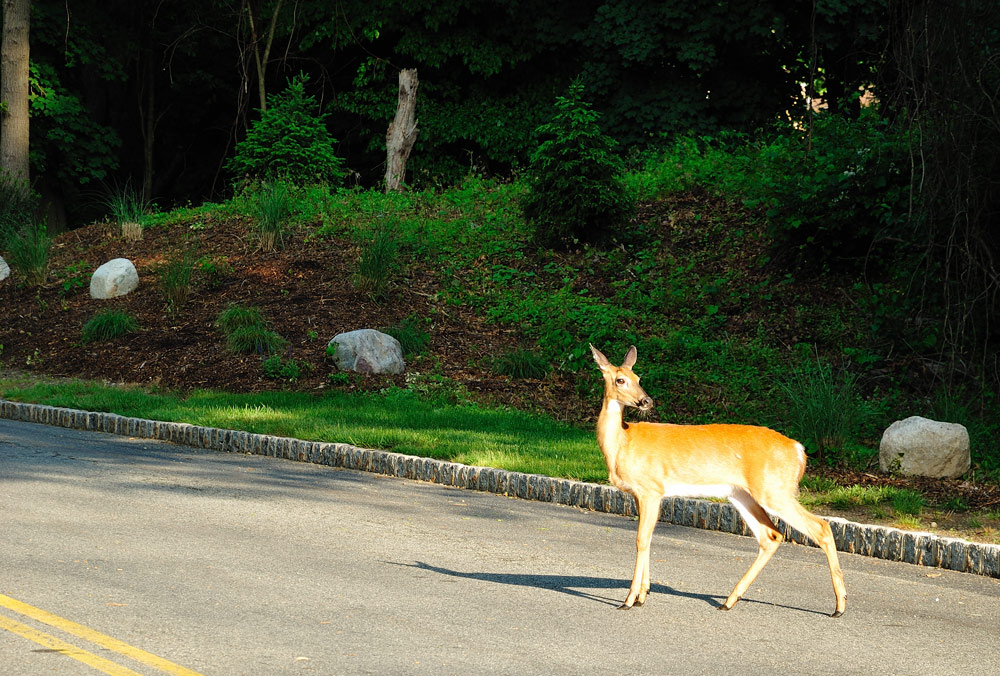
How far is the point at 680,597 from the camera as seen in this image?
703cm

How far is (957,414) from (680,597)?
6115 millimetres

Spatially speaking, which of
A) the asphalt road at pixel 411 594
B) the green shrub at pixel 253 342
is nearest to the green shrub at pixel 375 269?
the green shrub at pixel 253 342

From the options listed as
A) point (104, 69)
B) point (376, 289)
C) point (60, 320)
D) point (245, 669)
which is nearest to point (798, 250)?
point (376, 289)

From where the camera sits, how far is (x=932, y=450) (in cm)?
1038

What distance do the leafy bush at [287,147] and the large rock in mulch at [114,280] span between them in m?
5.42

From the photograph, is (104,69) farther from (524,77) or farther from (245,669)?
(245,669)

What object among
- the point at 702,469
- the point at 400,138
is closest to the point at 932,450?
the point at 702,469

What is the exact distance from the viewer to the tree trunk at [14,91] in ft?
87.6

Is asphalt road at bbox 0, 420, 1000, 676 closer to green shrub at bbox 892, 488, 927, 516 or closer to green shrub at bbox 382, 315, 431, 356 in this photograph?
green shrub at bbox 892, 488, 927, 516

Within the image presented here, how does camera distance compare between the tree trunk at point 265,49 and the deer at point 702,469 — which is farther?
the tree trunk at point 265,49

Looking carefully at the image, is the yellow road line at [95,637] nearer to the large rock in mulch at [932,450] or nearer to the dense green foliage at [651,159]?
the large rock in mulch at [932,450]

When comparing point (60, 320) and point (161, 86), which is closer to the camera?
point (60, 320)

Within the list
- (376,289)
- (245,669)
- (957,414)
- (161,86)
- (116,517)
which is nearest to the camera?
(245,669)

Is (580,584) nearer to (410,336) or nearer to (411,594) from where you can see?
(411,594)
